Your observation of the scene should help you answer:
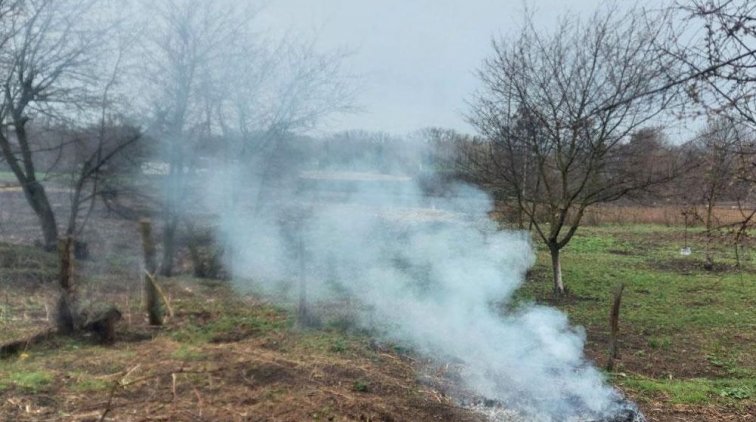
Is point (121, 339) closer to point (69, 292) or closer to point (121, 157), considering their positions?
point (69, 292)

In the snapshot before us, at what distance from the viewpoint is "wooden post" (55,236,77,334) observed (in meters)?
7.18

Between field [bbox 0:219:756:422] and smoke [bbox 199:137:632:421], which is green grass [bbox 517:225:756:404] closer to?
field [bbox 0:219:756:422]

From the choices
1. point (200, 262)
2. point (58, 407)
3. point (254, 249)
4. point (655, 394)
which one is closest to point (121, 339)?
point (58, 407)

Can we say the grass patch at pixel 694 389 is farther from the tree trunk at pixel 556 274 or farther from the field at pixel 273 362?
the tree trunk at pixel 556 274

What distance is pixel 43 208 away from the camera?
12828mm

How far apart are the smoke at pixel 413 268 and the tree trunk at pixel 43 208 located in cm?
388

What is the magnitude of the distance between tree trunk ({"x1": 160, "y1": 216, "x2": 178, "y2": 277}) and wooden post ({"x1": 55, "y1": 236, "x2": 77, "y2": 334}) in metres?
4.68

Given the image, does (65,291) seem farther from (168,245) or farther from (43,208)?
(43,208)

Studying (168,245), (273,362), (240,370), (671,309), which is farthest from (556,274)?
(168,245)

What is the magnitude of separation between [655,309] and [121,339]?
31.8ft

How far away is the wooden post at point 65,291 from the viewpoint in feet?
23.5

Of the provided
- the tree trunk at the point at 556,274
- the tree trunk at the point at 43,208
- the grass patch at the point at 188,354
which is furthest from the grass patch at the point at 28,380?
the tree trunk at the point at 556,274

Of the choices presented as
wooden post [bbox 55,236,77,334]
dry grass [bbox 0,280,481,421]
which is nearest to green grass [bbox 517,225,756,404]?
dry grass [bbox 0,280,481,421]

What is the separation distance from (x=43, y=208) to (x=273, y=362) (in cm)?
953
